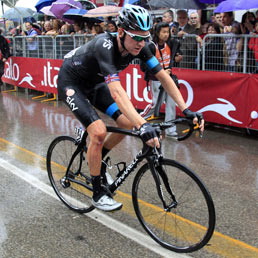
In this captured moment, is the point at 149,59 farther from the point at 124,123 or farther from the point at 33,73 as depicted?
the point at 33,73

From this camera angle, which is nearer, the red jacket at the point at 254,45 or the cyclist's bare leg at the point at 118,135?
the cyclist's bare leg at the point at 118,135

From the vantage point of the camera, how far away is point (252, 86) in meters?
7.18

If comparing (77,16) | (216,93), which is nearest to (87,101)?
(216,93)

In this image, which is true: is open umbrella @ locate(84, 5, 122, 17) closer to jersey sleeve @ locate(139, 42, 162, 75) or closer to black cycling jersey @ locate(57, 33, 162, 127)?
black cycling jersey @ locate(57, 33, 162, 127)

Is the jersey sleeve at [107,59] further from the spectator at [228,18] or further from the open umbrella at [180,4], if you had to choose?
the open umbrella at [180,4]

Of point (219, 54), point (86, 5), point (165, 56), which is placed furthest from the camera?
point (86, 5)

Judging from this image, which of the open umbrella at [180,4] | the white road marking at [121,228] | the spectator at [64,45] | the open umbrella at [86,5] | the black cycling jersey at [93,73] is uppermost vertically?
the open umbrella at [86,5]

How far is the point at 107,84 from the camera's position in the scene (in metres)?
3.52

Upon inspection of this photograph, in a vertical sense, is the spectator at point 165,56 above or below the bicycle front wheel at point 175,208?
above

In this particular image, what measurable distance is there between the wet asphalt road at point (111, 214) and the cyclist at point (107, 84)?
0.35 metres

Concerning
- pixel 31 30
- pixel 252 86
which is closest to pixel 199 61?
pixel 252 86

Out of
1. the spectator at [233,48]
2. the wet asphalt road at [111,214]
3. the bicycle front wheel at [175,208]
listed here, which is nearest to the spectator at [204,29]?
the spectator at [233,48]

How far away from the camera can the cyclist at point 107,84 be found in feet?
11.1

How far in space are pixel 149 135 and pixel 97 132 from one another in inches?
31.0
